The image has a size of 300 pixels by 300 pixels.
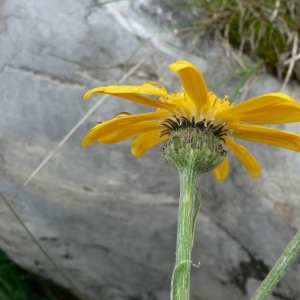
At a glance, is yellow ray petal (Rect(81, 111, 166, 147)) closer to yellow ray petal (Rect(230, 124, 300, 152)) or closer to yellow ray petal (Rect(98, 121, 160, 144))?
yellow ray petal (Rect(98, 121, 160, 144))

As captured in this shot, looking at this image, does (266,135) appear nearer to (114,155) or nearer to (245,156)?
(245,156)

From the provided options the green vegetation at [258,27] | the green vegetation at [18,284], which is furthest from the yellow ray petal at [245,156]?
the green vegetation at [18,284]

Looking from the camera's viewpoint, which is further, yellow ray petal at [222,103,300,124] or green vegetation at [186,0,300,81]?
green vegetation at [186,0,300,81]

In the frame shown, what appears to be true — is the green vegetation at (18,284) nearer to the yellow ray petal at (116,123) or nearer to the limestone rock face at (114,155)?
the limestone rock face at (114,155)

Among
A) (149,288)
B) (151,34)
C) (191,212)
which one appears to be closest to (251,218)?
(149,288)

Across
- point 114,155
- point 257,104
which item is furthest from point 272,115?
point 114,155

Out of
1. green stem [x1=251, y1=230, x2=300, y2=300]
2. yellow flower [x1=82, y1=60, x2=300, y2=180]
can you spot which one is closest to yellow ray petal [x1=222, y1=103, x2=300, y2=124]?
yellow flower [x1=82, y1=60, x2=300, y2=180]
